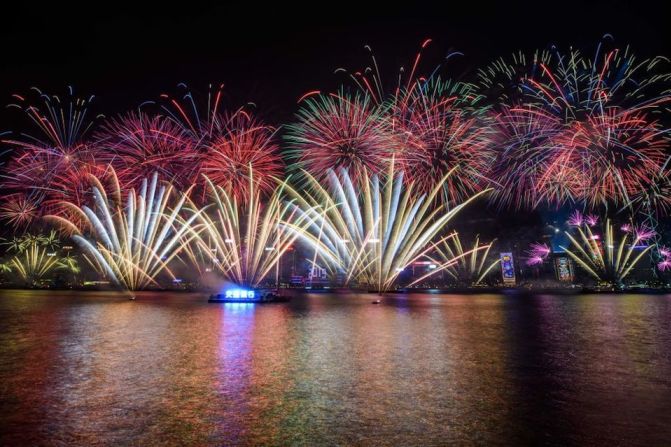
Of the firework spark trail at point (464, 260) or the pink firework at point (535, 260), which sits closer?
the pink firework at point (535, 260)

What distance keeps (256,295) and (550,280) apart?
4659cm

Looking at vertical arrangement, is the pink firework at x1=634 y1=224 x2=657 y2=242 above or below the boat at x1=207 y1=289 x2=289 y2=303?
above

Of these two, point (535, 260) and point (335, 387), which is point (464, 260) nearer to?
point (535, 260)

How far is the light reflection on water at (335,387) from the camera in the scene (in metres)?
5.75

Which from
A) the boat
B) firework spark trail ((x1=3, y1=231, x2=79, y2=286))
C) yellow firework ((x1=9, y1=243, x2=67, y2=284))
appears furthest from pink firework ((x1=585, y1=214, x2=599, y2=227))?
yellow firework ((x1=9, y1=243, x2=67, y2=284))

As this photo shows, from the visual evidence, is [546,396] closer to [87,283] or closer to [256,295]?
[256,295]

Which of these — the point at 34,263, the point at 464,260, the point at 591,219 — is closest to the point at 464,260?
the point at 464,260

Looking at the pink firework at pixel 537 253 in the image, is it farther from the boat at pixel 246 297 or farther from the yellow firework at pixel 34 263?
the yellow firework at pixel 34 263

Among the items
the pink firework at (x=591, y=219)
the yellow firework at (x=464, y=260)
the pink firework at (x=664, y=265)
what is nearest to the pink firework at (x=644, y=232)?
the pink firework at (x=664, y=265)

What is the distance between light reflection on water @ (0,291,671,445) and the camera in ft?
18.9

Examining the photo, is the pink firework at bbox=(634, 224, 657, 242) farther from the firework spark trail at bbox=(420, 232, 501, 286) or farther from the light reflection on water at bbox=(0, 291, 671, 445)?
the light reflection on water at bbox=(0, 291, 671, 445)

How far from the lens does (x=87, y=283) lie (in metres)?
70.9

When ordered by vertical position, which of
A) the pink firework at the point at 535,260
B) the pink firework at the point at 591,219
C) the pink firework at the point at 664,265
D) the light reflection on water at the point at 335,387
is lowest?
the light reflection on water at the point at 335,387

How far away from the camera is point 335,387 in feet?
26.2
